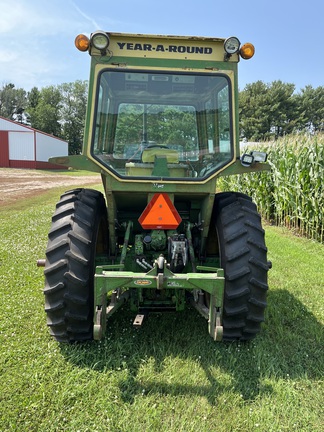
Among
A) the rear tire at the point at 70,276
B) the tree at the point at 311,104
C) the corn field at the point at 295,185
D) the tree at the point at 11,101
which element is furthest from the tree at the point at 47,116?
the rear tire at the point at 70,276

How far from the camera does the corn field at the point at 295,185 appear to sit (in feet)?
23.6

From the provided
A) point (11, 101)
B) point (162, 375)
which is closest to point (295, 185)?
point (162, 375)

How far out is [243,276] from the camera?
112 inches

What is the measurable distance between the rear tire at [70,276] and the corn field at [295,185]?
18.5 feet

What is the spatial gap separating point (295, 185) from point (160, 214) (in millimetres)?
5705

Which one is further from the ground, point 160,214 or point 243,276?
point 160,214

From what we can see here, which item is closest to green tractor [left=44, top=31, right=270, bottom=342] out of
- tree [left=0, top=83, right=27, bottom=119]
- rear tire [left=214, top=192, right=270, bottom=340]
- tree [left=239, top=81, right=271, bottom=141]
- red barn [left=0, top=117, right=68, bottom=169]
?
rear tire [left=214, top=192, right=270, bottom=340]

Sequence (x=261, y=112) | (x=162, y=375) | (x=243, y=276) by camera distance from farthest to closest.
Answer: (x=261, y=112) < (x=243, y=276) < (x=162, y=375)

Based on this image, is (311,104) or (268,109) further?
(311,104)

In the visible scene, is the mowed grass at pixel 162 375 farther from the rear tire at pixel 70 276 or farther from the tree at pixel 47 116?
the tree at pixel 47 116

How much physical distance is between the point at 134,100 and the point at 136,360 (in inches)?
95.4

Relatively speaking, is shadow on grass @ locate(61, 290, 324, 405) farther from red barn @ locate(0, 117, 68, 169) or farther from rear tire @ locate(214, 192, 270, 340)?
red barn @ locate(0, 117, 68, 169)

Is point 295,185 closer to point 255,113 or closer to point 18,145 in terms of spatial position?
point 18,145

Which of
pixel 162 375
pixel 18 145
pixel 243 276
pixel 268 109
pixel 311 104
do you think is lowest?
pixel 162 375
